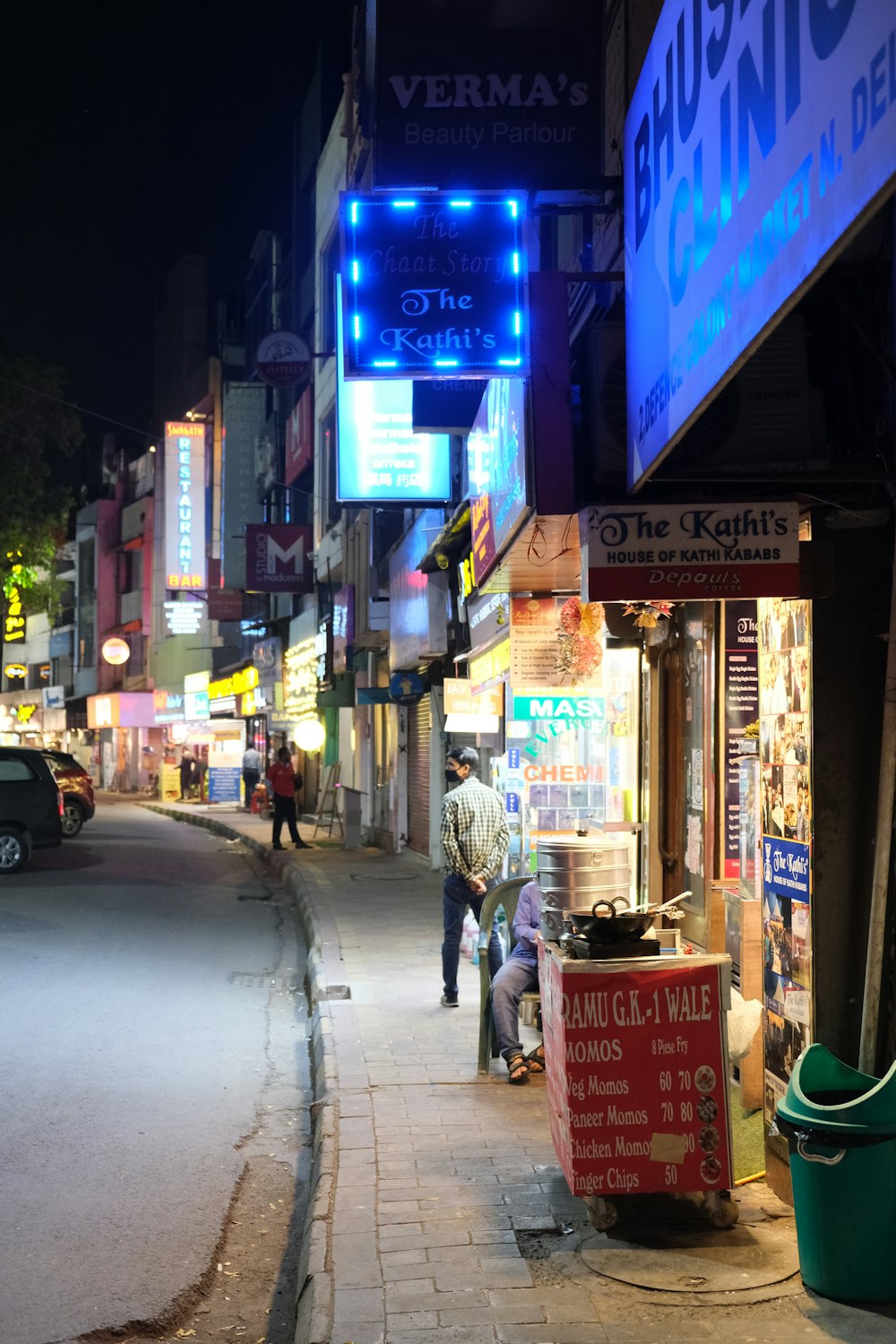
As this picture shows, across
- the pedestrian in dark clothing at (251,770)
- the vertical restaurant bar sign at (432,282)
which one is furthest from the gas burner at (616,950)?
the pedestrian in dark clothing at (251,770)

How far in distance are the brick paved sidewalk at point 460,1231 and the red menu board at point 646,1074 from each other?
0.94 feet

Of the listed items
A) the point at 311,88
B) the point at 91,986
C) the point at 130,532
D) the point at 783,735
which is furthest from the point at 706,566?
the point at 130,532

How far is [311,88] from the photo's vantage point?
113 feet

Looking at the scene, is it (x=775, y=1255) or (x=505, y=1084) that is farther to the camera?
(x=505, y=1084)

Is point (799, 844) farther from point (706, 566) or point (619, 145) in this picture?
point (619, 145)

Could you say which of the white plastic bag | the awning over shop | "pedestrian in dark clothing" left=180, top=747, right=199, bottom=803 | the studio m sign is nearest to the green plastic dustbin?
the white plastic bag

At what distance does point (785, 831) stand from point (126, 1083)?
460cm

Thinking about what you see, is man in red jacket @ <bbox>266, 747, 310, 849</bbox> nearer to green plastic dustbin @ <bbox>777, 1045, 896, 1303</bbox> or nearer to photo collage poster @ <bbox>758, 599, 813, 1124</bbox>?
photo collage poster @ <bbox>758, 599, 813, 1124</bbox>

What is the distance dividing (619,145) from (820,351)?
466 cm

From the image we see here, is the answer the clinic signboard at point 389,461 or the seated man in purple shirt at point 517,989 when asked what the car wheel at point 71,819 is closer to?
the clinic signboard at point 389,461

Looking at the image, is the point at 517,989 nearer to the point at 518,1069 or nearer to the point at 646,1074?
the point at 518,1069

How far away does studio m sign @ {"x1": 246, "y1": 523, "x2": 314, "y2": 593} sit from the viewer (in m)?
32.8

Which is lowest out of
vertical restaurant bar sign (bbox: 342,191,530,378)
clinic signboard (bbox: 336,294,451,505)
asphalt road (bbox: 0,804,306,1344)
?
asphalt road (bbox: 0,804,306,1344)

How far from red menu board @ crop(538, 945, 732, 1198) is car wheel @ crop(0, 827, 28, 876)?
16122 millimetres
